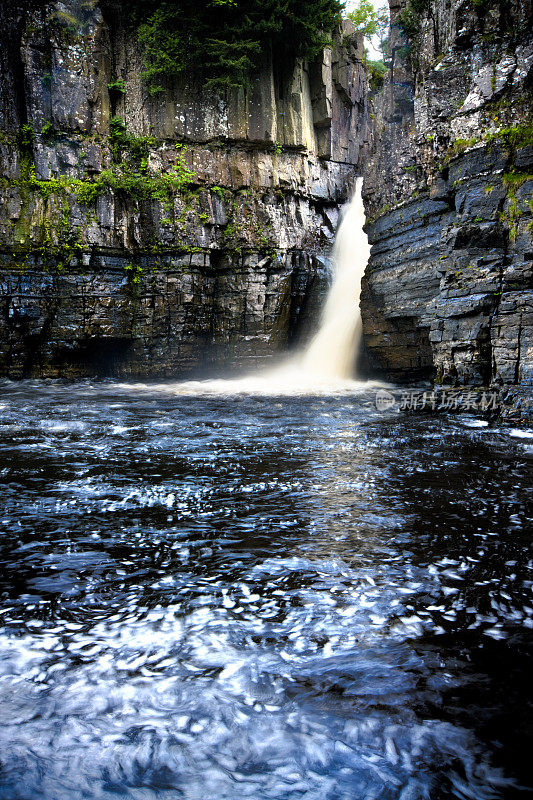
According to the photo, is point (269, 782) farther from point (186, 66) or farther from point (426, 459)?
point (186, 66)

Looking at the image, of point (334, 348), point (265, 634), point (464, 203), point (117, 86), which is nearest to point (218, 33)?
point (117, 86)

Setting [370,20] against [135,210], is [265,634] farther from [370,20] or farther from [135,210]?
[370,20]

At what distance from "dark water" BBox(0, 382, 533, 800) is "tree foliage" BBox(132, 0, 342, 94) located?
18.3 m

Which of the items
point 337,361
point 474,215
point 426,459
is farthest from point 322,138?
point 426,459

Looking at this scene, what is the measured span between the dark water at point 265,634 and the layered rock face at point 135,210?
13499 millimetres

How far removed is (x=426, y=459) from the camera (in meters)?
6.68

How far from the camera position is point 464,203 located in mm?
11570

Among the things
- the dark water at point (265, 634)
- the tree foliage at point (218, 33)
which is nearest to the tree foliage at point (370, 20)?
the tree foliage at point (218, 33)

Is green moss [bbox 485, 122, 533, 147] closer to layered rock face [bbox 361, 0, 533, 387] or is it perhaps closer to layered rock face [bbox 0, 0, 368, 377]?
layered rock face [bbox 361, 0, 533, 387]

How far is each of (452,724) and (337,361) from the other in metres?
17.2

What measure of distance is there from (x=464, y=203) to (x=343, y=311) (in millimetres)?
8489

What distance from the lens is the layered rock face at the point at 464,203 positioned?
33.8 feet

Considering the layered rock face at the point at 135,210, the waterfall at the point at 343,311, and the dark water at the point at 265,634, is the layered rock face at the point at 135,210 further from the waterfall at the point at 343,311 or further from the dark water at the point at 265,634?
the dark water at the point at 265,634

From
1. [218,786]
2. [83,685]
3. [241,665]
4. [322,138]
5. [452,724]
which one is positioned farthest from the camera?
[322,138]
